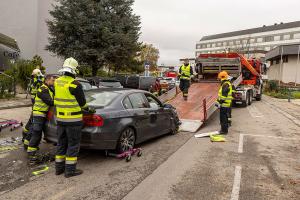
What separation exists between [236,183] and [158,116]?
3.10m

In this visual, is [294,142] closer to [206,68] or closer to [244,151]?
[244,151]

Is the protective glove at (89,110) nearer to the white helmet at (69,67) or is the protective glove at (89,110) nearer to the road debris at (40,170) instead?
the white helmet at (69,67)

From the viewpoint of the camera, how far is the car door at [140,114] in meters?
6.62

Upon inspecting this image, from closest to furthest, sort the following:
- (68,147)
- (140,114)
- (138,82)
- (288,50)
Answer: (68,147)
(140,114)
(138,82)
(288,50)

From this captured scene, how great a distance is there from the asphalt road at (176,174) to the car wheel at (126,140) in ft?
0.94

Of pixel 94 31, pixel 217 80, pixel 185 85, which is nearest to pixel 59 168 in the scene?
pixel 185 85

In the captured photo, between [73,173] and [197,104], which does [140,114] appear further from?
[197,104]

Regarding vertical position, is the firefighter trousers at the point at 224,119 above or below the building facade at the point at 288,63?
below

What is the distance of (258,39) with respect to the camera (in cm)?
8669

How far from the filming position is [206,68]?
1652cm

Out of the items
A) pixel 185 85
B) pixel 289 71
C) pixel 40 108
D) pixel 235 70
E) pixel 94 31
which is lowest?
pixel 40 108

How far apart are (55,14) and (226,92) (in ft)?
59.2

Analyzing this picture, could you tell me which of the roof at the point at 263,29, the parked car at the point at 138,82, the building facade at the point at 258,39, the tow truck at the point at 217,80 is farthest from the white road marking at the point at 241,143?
the roof at the point at 263,29

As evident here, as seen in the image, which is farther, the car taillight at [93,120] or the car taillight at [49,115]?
the car taillight at [49,115]
